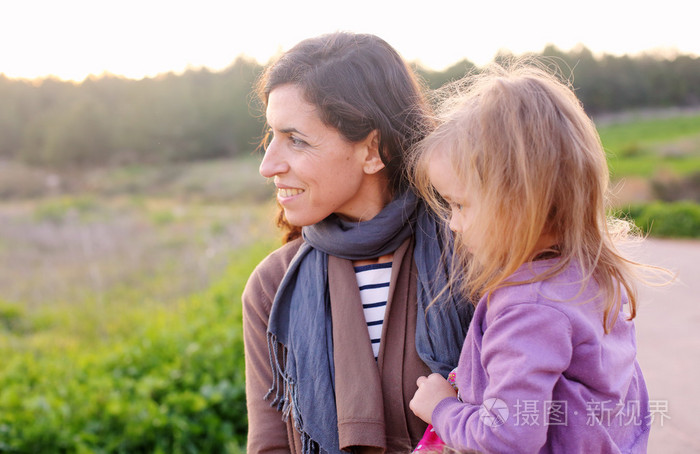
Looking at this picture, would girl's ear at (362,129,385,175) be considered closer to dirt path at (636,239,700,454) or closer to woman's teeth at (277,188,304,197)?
woman's teeth at (277,188,304,197)

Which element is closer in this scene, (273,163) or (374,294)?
(273,163)

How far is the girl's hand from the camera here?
149 centimetres

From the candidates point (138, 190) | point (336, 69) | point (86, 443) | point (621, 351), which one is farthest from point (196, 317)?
point (138, 190)

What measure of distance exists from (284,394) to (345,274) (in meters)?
0.40

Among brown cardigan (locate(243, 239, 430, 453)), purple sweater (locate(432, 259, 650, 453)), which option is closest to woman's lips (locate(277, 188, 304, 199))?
brown cardigan (locate(243, 239, 430, 453))

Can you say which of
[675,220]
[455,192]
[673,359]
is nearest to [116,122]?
[675,220]

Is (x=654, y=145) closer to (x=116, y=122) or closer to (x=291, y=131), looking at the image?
(x=291, y=131)

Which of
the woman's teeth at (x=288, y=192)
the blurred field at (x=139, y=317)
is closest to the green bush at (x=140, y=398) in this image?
the blurred field at (x=139, y=317)

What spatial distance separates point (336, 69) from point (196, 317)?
459 cm

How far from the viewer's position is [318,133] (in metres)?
1.68

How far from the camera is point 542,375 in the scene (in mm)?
1260

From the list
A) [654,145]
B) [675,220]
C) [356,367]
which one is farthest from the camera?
[654,145]

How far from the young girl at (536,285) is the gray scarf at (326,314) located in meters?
0.21

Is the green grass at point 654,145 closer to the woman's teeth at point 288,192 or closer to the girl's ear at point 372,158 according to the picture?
the girl's ear at point 372,158
